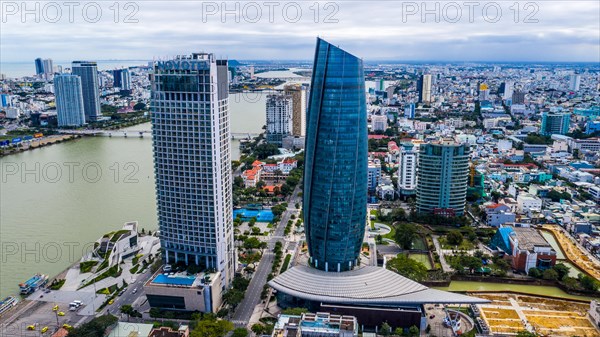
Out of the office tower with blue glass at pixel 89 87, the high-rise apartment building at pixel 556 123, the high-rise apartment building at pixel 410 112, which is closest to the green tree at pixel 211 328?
the high-rise apartment building at pixel 556 123

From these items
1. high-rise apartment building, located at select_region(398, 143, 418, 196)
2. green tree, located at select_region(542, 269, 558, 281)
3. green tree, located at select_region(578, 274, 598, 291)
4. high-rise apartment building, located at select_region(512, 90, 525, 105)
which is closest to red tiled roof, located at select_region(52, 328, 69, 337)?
green tree, located at select_region(542, 269, 558, 281)

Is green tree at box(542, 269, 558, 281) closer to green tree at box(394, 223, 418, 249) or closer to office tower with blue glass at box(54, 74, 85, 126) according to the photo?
green tree at box(394, 223, 418, 249)

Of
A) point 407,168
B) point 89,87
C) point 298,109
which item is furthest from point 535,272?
point 89,87

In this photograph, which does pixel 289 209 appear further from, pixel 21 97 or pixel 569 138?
pixel 21 97

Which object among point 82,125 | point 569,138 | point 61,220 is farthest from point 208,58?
point 82,125

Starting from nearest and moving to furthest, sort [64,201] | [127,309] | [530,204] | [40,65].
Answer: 1. [127,309]
2. [530,204]
3. [64,201]
4. [40,65]

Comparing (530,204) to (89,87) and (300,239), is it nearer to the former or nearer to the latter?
(300,239)
